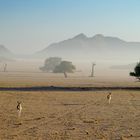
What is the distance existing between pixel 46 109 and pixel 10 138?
13.1 meters

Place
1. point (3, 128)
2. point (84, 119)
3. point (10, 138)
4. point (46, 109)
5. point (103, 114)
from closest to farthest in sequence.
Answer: point (10, 138) < point (3, 128) < point (84, 119) < point (103, 114) < point (46, 109)

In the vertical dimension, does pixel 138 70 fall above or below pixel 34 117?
above

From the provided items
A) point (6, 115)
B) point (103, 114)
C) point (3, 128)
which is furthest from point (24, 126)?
point (103, 114)

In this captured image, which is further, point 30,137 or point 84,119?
point 84,119

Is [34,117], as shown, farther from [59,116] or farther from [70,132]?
[70,132]

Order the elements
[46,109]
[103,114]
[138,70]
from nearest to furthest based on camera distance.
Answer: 1. [103,114]
2. [46,109]
3. [138,70]

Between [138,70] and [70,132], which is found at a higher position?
[138,70]

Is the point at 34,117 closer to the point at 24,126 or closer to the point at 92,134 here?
the point at 24,126

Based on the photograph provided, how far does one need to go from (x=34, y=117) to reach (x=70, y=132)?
641 cm

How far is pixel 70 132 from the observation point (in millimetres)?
→ 22094

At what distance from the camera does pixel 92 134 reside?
847 inches

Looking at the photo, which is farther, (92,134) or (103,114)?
(103,114)

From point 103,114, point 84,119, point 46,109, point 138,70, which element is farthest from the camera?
point 138,70

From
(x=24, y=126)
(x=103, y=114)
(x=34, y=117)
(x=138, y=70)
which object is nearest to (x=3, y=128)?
(x=24, y=126)
